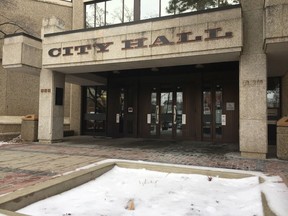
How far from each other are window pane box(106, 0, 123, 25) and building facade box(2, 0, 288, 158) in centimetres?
5

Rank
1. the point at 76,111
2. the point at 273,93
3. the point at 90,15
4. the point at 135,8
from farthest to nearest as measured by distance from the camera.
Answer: the point at 76,111 → the point at 90,15 → the point at 135,8 → the point at 273,93

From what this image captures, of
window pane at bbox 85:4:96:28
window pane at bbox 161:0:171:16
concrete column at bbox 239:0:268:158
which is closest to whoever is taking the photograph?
concrete column at bbox 239:0:268:158

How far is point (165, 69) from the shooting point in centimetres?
1434

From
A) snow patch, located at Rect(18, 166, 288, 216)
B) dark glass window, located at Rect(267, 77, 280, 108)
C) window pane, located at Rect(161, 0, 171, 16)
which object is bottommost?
snow patch, located at Rect(18, 166, 288, 216)

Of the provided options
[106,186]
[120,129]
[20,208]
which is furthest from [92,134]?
[20,208]

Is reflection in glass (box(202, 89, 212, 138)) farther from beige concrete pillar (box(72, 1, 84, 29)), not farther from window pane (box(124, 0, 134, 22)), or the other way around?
beige concrete pillar (box(72, 1, 84, 29))

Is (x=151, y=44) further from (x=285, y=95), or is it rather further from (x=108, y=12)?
(x=285, y=95)

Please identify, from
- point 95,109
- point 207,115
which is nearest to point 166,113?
point 207,115

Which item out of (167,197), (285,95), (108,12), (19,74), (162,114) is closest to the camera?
(167,197)

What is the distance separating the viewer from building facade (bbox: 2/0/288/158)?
8453mm

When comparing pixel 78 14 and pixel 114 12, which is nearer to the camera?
pixel 114 12

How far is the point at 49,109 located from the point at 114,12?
19.1ft

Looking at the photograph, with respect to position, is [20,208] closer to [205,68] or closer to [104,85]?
[205,68]

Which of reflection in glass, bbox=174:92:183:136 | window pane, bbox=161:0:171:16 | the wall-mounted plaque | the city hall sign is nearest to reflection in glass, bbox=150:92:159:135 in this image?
reflection in glass, bbox=174:92:183:136
